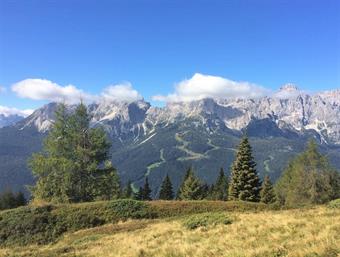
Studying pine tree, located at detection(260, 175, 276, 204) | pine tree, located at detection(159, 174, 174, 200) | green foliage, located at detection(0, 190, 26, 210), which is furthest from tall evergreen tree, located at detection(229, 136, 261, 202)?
green foliage, located at detection(0, 190, 26, 210)

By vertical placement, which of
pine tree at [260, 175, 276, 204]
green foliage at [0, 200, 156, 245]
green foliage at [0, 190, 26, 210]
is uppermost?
green foliage at [0, 200, 156, 245]

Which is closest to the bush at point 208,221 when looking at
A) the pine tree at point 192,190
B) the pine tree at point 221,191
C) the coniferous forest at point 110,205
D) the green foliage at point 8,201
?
the coniferous forest at point 110,205

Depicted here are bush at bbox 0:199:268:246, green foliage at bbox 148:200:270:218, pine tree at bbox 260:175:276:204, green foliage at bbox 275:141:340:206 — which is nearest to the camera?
bush at bbox 0:199:268:246

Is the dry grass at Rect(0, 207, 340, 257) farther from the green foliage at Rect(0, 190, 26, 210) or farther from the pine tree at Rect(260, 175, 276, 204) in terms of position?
the green foliage at Rect(0, 190, 26, 210)

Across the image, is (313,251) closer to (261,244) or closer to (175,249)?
(261,244)

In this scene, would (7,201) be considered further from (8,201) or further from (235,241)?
(235,241)

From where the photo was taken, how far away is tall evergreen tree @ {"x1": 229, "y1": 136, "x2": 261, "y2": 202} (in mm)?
61875

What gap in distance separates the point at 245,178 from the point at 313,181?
11.1m

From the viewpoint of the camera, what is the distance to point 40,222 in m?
27.2

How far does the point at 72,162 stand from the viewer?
134ft

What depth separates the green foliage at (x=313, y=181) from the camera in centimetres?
5981

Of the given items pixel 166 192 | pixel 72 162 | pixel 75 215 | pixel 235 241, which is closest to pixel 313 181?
pixel 72 162

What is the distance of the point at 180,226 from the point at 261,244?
8.96 metres

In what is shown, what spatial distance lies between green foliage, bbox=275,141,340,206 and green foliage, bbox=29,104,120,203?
34.0 meters
